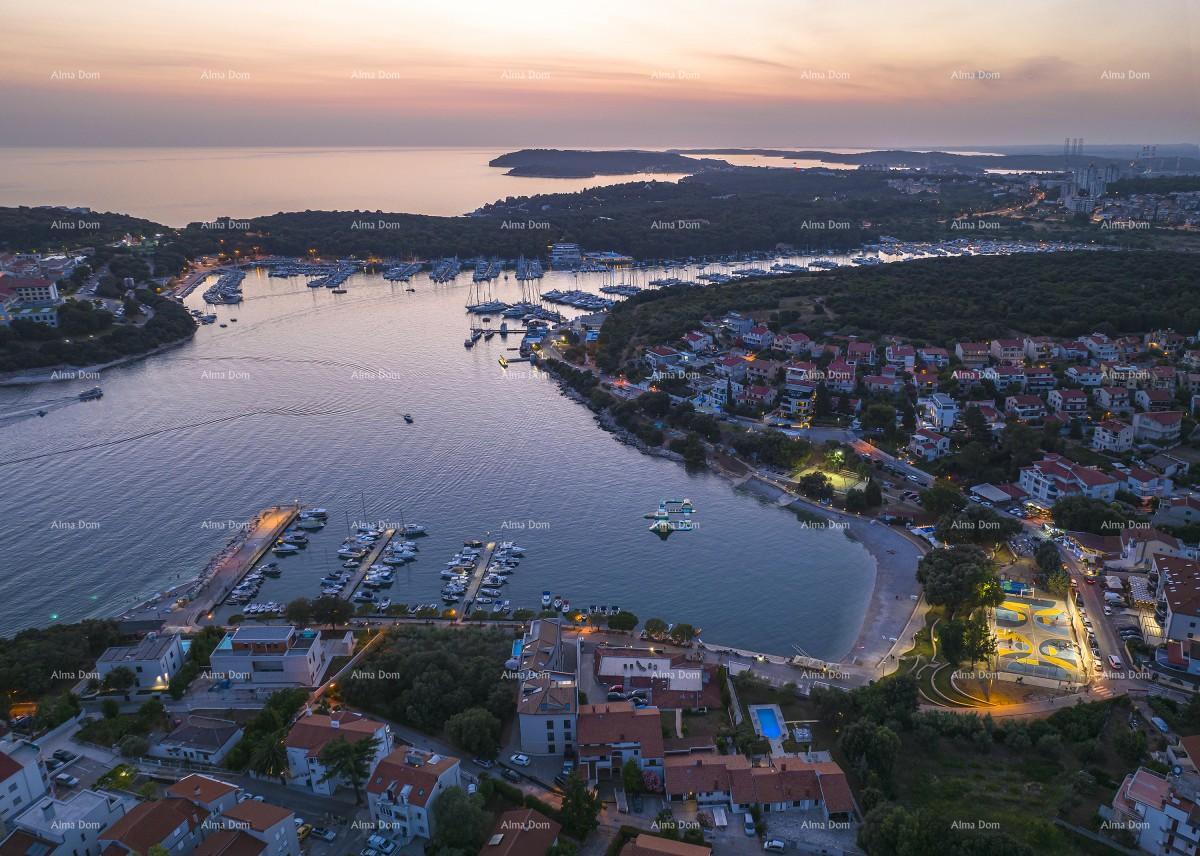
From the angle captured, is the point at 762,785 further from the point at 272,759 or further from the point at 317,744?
the point at 272,759

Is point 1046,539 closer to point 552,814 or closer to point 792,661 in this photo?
point 792,661

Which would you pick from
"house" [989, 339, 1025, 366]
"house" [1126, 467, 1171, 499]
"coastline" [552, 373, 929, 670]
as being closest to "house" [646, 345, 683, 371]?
"coastline" [552, 373, 929, 670]

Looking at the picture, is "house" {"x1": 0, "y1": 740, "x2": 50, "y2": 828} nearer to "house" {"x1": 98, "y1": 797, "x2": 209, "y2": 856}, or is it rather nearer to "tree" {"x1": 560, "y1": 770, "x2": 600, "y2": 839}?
"house" {"x1": 98, "y1": 797, "x2": 209, "y2": 856}

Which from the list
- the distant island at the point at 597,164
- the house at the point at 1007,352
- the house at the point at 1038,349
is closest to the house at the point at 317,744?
the house at the point at 1007,352

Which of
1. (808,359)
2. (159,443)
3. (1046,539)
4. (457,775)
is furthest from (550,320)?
(457,775)

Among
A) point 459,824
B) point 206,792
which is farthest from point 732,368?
point 206,792

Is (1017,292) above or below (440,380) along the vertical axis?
above
